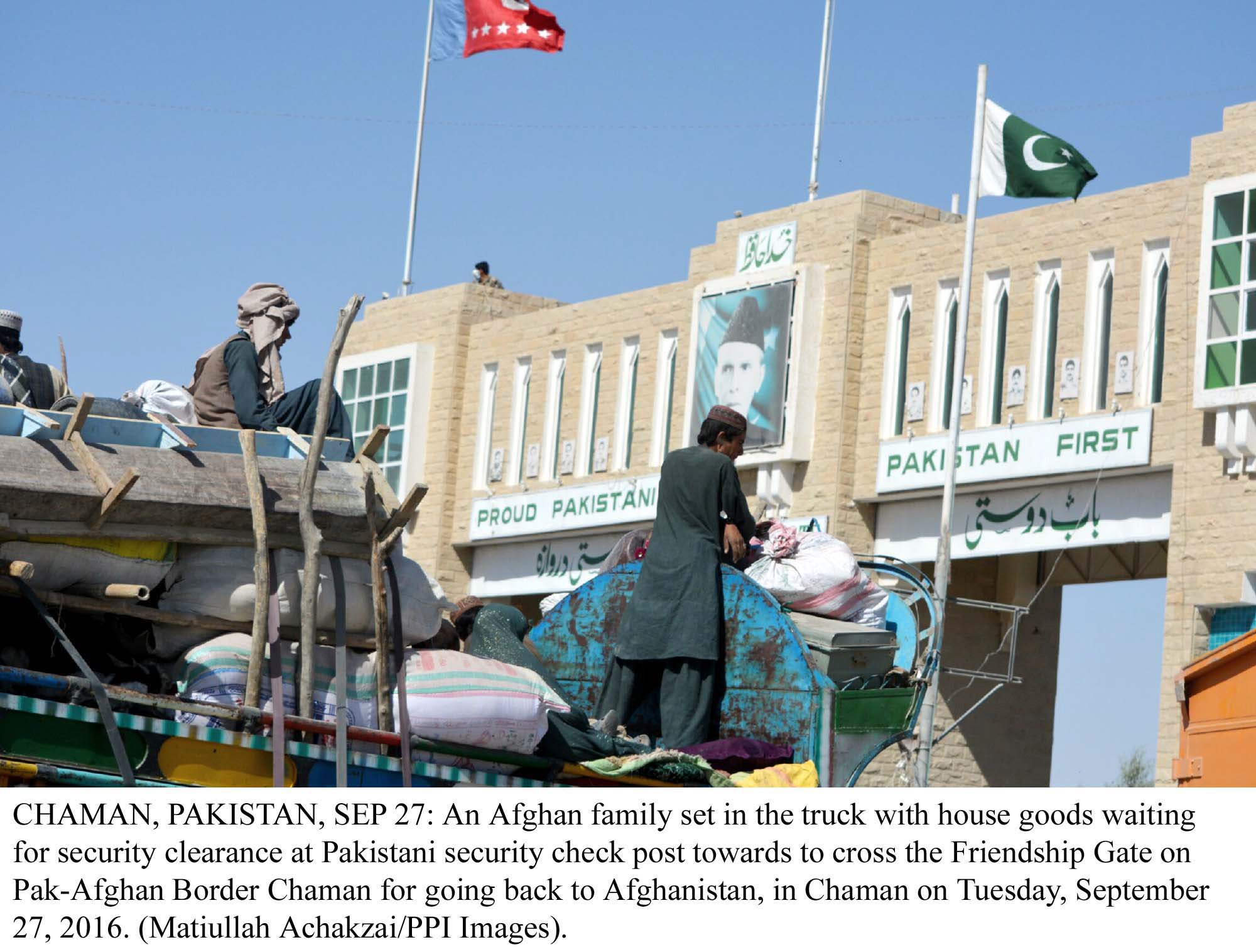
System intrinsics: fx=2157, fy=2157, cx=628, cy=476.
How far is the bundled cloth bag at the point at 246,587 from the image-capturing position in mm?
6594

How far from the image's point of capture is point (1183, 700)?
1101 centimetres

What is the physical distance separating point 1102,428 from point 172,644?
16841mm

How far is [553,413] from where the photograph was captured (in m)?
29.7

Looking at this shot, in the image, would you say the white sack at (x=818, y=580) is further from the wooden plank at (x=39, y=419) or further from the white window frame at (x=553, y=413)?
the white window frame at (x=553, y=413)

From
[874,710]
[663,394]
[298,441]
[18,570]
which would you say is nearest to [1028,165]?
[663,394]

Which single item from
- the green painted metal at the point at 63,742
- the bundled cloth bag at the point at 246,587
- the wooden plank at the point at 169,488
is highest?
the wooden plank at the point at 169,488

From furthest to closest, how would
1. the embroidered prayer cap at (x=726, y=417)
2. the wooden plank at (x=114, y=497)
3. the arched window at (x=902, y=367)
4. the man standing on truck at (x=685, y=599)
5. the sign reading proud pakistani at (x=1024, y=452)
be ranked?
the arched window at (x=902, y=367)
the sign reading proud pakistani at (x=1024, y=452)
the embroidered prayer cap at (x=726, y=417)
the man standing on truck at (x=685, y=599)
the wooden plank at (x=114, y=497)

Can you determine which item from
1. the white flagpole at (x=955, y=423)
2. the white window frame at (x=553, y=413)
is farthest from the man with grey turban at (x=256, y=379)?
the white window frame at (x=553, y=413)

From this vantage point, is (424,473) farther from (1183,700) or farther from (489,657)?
(489,657)

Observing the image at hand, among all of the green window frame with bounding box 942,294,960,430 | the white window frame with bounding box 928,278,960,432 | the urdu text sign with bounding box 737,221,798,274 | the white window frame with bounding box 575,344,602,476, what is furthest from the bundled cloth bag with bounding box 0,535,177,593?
the white window frame with bounding box 575,344,602,476

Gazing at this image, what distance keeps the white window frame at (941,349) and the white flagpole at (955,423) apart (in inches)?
10.1

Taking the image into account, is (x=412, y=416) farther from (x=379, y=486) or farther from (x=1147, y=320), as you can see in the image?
(x=379, y=486)

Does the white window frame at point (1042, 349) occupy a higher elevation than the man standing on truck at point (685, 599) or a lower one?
higher
